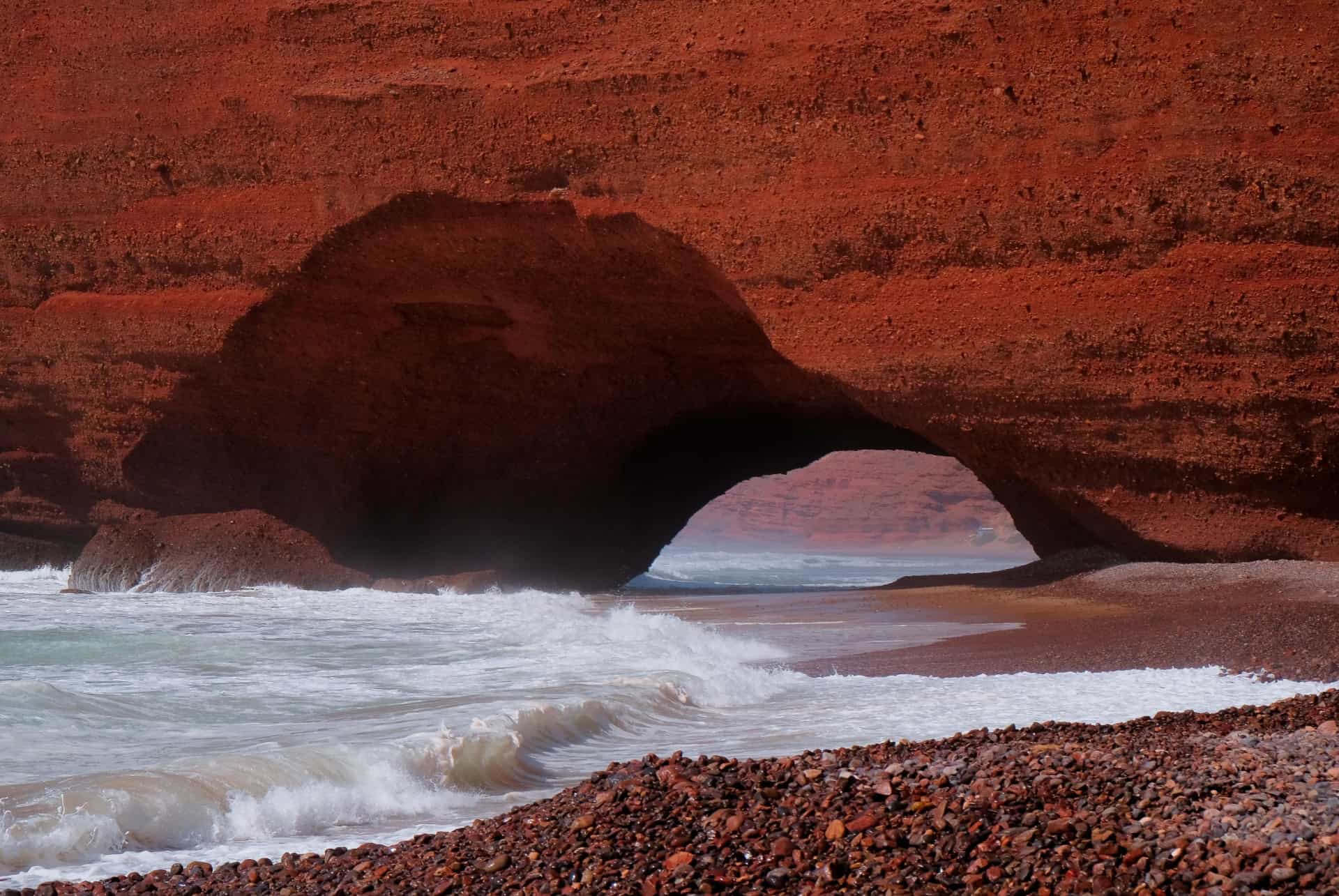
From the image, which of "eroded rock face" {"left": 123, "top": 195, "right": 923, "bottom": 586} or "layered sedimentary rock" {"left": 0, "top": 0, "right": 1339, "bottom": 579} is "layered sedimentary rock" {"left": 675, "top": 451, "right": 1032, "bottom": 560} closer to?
"eroded rock face" {"left": 123, "top": 195, "right": 923, "bottom": 586}

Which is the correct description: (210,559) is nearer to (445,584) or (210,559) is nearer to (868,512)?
(445,584)

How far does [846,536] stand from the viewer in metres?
53.3

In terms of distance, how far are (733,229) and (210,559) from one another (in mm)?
7541

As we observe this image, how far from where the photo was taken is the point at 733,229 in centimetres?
1250

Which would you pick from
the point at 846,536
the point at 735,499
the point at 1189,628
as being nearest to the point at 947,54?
the point at 1189,628

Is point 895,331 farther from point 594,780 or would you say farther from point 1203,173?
point 594,780

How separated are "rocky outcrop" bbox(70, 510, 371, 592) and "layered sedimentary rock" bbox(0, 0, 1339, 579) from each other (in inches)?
13.1

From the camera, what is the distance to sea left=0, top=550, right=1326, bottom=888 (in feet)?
14.5

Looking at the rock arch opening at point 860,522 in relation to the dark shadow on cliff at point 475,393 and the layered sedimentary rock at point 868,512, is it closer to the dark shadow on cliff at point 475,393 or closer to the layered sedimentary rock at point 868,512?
the layered sedimentary rock at point 868,512

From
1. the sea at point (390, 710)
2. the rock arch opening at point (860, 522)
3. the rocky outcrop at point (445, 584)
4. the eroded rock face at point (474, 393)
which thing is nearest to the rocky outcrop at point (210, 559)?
the eroded rock face at point (474, 393)

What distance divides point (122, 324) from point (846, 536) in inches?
1622

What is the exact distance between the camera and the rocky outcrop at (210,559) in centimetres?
1533

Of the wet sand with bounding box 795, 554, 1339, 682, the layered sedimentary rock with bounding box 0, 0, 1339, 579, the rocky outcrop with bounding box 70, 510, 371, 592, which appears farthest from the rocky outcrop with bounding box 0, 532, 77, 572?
the wet sand with bounding box 795, 554, 1339, 682

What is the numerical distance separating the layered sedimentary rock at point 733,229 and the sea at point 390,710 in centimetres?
291
